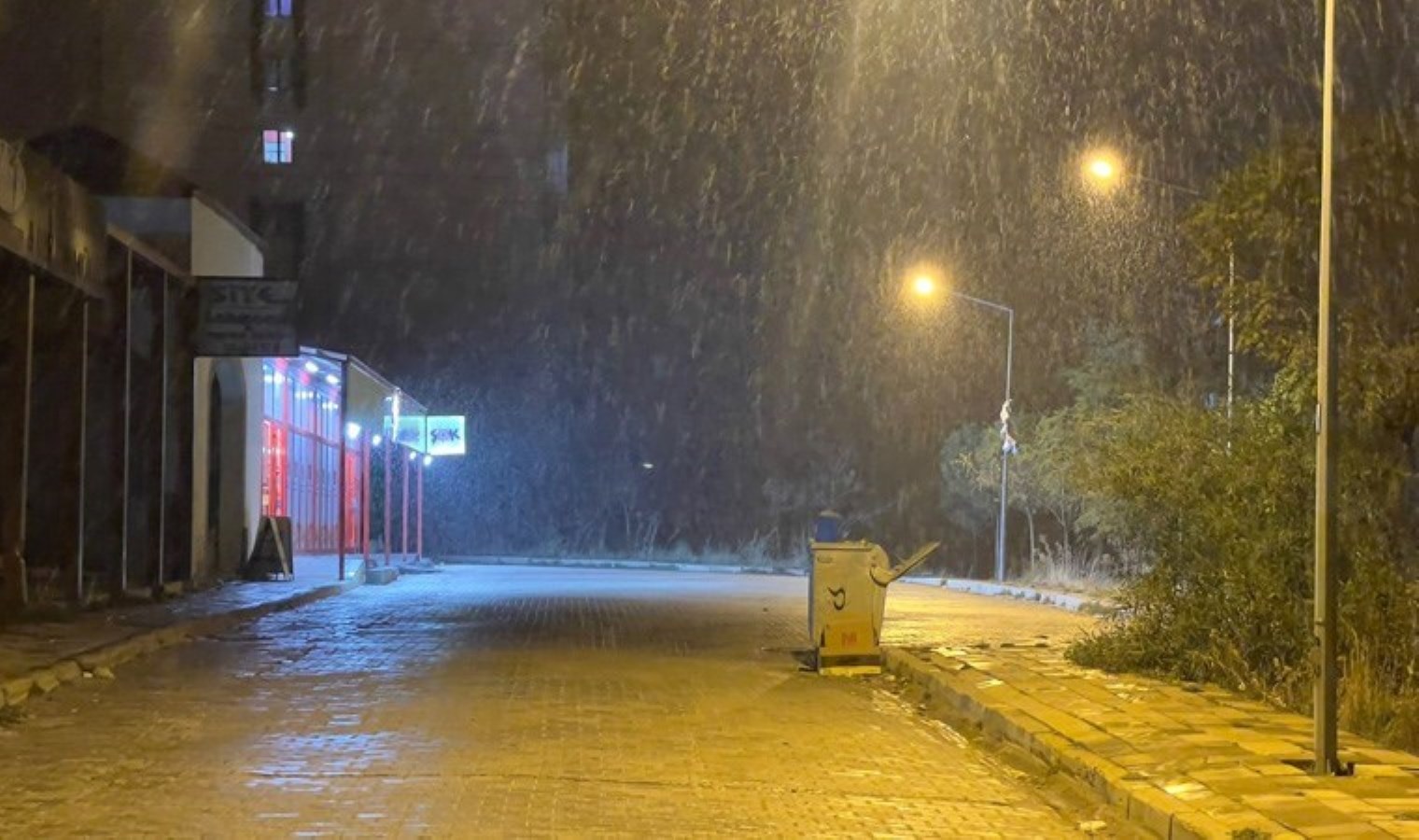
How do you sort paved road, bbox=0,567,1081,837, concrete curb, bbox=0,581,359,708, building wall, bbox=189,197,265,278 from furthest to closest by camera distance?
building wall, bbox=189,197,265,278
concrete curb, bbox=0,581,359,708
paved road, bbox=0,567,1081,837

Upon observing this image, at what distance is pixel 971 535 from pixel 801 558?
5.92 m

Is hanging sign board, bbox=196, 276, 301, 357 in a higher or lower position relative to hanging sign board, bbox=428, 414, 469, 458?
higher

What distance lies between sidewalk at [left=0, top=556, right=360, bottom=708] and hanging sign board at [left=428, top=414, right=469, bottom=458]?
38.9 feet

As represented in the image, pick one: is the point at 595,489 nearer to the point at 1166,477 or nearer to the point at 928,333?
the point at 928,333

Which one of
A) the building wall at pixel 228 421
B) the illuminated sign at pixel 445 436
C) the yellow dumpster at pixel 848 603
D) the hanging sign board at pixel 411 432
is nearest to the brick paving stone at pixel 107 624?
the building wall at pixel 228 421

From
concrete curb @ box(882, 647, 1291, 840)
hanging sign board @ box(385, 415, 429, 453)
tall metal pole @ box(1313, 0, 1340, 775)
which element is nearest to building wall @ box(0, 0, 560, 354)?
hanging sign board @ box(385, 415, 429, 453)

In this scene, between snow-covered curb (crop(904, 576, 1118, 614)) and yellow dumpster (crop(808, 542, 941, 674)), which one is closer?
yellow dumpster (crop(808, 542, 941, 674))

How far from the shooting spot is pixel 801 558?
51375 mm

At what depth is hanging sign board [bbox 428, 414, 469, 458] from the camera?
3753cm

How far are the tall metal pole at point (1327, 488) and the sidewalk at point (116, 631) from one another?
29.4 ft

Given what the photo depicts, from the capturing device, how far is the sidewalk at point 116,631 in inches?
514

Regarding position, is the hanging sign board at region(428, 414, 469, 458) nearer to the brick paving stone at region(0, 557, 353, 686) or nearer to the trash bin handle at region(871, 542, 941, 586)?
the brick paving stone at region(0, 557, 353, 686)

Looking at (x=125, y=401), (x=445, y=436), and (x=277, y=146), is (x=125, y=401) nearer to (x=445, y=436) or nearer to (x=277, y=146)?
(x=445, y=436)

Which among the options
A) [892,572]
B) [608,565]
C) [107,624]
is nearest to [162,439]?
[107,624]
